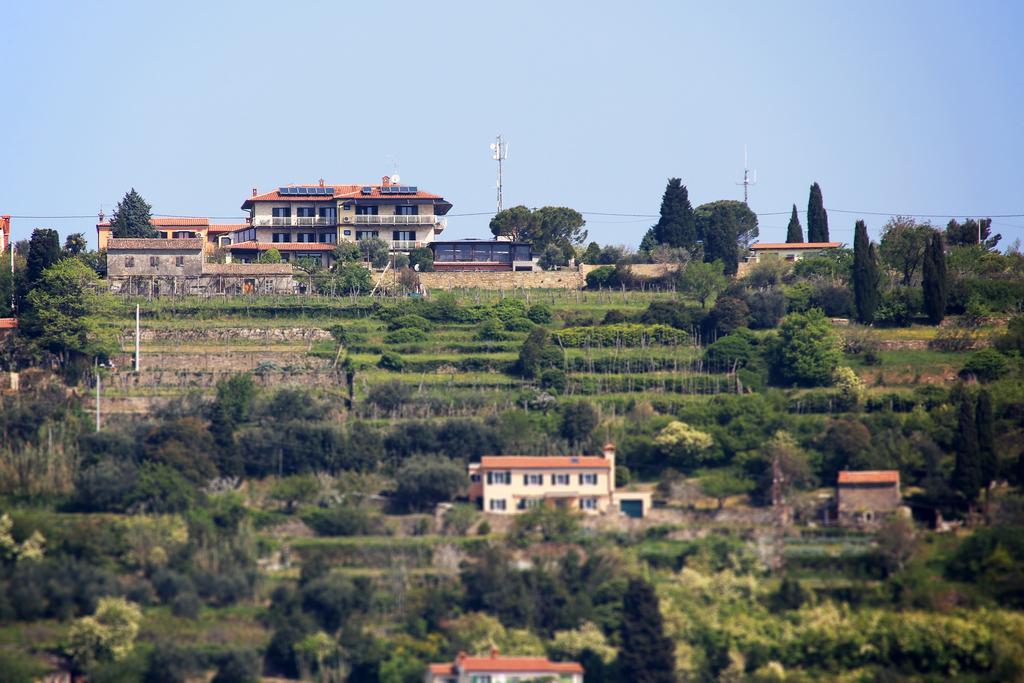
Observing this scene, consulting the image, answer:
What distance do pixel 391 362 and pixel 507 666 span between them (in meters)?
20.4

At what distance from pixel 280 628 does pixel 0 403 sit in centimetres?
1777

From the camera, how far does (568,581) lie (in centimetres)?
A: 5375

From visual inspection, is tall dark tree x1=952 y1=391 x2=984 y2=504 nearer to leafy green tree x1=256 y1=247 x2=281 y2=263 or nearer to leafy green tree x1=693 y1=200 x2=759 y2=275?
leafy green tree x1=693 y1=200 x2=759 y2=275

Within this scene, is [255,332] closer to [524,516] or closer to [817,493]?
[524,516]

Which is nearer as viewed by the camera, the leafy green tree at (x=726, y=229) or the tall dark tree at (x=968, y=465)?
the tall dark tree at (x=968, y=465)

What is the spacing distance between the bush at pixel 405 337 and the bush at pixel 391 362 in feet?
6.78

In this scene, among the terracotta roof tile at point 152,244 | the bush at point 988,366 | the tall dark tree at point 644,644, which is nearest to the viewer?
the tall dark tree at point 644,644

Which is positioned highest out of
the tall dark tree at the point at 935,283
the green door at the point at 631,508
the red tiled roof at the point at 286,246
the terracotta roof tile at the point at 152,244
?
the red tiled roof at the point at 286,246

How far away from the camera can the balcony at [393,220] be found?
86.4m

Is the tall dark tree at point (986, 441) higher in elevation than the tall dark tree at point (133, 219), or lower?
lower

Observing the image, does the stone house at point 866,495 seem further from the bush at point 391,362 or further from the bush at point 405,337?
the bush at point 405,337

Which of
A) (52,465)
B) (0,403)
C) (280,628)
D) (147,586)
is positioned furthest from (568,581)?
(0,403)

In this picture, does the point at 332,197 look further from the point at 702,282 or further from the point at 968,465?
the point at 968,465

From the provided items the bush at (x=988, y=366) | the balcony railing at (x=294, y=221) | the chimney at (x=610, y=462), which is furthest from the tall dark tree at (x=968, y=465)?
the balcony railing at (x=294, y=221)
